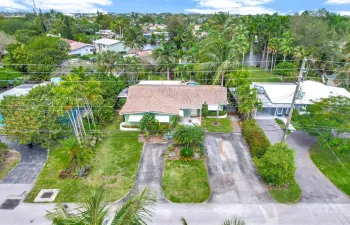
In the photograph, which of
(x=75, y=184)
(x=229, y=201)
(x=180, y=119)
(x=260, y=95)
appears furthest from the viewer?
(x=260, y=95)

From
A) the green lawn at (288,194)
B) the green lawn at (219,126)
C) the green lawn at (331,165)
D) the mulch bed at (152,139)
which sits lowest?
the green lawn at (288,194)

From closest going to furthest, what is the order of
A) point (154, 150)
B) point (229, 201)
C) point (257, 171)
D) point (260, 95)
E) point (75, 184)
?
1. point (229, 201)
2. point (75, 184)
3. point (257, 171)
4. point (154, 150)
5. point (260, 95)

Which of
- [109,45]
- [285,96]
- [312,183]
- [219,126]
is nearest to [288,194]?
[312,183]

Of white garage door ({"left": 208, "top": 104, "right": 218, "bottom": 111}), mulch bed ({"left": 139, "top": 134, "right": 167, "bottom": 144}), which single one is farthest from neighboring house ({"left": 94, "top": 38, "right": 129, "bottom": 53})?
mulch bed ({"left": 139, "top": 134, "right": 167, "bottom": 144})

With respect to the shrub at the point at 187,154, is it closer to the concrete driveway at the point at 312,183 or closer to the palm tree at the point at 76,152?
the palm tree at the point at 76,152

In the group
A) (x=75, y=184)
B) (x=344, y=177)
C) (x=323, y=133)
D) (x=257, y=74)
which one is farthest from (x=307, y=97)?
(x=75, y=184)

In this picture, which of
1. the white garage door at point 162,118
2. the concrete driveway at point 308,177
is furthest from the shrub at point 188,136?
the concrete driveway at point 308,177

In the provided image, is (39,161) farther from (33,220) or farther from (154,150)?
(154,150)
